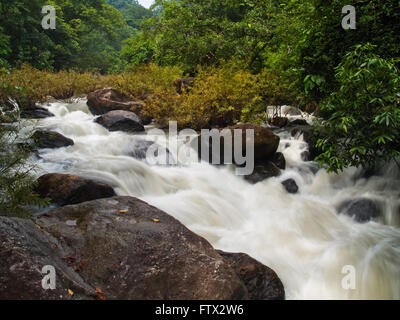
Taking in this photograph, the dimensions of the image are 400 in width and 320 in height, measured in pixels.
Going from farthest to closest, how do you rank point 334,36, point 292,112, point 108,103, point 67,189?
point 292,112 < point 108,103 < point 334,36 < point 67,189

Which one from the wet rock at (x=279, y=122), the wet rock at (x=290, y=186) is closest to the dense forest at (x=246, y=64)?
the wet rock at (x=279, y=122)

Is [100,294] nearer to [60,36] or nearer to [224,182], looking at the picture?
[224,182]

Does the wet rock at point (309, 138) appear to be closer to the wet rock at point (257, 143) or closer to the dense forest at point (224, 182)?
the dense forest at point (224, 182)

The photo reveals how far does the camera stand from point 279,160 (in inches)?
279

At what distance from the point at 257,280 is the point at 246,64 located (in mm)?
9533

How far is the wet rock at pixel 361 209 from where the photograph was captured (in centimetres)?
538

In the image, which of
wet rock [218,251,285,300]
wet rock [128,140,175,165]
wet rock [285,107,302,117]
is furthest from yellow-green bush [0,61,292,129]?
wet rock [218,251,285,300]

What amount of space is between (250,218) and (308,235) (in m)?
1.00

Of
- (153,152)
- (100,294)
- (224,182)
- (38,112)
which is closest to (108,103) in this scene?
(38,112)

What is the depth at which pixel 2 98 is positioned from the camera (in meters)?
8.02

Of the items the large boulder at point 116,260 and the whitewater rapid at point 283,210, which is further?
the whitewater rapid at point 283,210

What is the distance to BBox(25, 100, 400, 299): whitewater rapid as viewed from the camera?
389cm

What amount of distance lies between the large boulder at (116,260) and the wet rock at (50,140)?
3.62 metres

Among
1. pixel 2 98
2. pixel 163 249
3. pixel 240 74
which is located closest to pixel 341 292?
pixel 163 249
